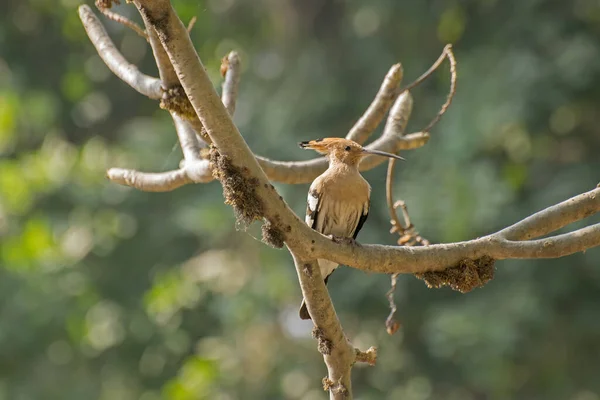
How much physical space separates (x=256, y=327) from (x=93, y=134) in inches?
167

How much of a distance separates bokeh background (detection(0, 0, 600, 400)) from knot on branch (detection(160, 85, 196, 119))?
5.72 m

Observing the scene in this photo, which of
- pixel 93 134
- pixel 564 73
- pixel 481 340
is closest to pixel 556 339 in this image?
pixel 481 340

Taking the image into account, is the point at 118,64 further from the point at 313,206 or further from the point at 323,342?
the point at 323,342

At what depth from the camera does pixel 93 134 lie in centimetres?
1362

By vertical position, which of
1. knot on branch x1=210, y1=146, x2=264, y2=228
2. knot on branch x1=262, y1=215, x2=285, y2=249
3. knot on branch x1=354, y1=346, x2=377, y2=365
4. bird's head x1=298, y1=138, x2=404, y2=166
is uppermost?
bird's head x1=298, y1=138, x2=404, y2=166

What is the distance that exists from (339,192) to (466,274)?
3.74 ft

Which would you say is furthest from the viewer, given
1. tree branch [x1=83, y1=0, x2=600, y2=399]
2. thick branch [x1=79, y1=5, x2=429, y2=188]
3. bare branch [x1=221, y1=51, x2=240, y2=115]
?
bare branch [x1=221, y1=51, x2=240, y2=115]

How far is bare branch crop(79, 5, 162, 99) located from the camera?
13.3 ft

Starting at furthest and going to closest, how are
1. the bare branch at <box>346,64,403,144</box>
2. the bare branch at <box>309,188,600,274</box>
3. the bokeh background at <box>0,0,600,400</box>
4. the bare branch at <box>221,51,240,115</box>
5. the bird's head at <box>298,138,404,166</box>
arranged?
the bokeh background at <box>0,0,600,400</box>
the bare branch at <box>346,64,403,144</box>
the bird's head at <box>298,138,404,166</box>
the bare branch at <box>221,51,240,115</box>
the bare branch at <box>309,188,600,274</box>

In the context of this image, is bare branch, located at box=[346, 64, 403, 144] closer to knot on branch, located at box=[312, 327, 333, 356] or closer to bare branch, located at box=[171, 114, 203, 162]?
bare branch, located at box=[171, 114, 203, 162]

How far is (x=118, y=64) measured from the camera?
172 inches

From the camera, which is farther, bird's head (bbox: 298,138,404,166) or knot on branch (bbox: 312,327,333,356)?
bird's head (bbox: 298,138,404,166)

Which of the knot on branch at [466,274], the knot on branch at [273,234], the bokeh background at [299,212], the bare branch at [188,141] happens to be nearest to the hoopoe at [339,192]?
the bare branch at [188,141]

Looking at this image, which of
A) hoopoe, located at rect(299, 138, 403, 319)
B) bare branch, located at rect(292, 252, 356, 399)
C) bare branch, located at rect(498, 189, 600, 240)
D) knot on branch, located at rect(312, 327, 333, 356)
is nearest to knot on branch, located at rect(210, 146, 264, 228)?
bare branch, located at rect(292, 252, 356, 399)
